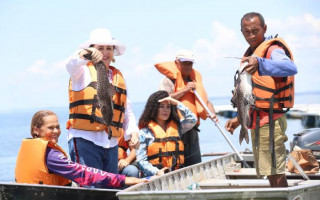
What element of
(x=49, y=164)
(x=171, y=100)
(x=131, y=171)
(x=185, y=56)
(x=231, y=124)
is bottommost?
(x=131, y=171)

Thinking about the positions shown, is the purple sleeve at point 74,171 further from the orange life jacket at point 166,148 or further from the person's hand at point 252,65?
the orange life jacket at point 166,148

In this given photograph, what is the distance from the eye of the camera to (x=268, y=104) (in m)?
5.29

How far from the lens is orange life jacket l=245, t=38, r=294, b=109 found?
17.3 feet

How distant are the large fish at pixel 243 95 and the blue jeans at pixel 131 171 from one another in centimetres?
233

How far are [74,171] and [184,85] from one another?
3508 millimetres

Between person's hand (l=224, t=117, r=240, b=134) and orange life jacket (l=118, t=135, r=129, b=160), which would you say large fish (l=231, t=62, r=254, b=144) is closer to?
person's hand (l=224, t=117, r=240, b=134)

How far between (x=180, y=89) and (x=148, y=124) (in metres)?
0.95

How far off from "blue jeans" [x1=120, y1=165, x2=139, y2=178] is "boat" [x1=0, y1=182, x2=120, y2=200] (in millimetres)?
1800

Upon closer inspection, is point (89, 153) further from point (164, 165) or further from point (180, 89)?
point (180, 89)

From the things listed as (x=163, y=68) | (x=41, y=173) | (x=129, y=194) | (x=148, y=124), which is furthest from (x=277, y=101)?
(x=163, y=68)

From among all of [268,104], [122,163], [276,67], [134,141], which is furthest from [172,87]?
[276,67]

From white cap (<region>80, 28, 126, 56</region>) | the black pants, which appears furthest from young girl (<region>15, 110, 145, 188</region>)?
the black pants

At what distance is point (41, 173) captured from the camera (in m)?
5.43

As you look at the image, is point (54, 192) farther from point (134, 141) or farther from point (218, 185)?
point (218, 185)
